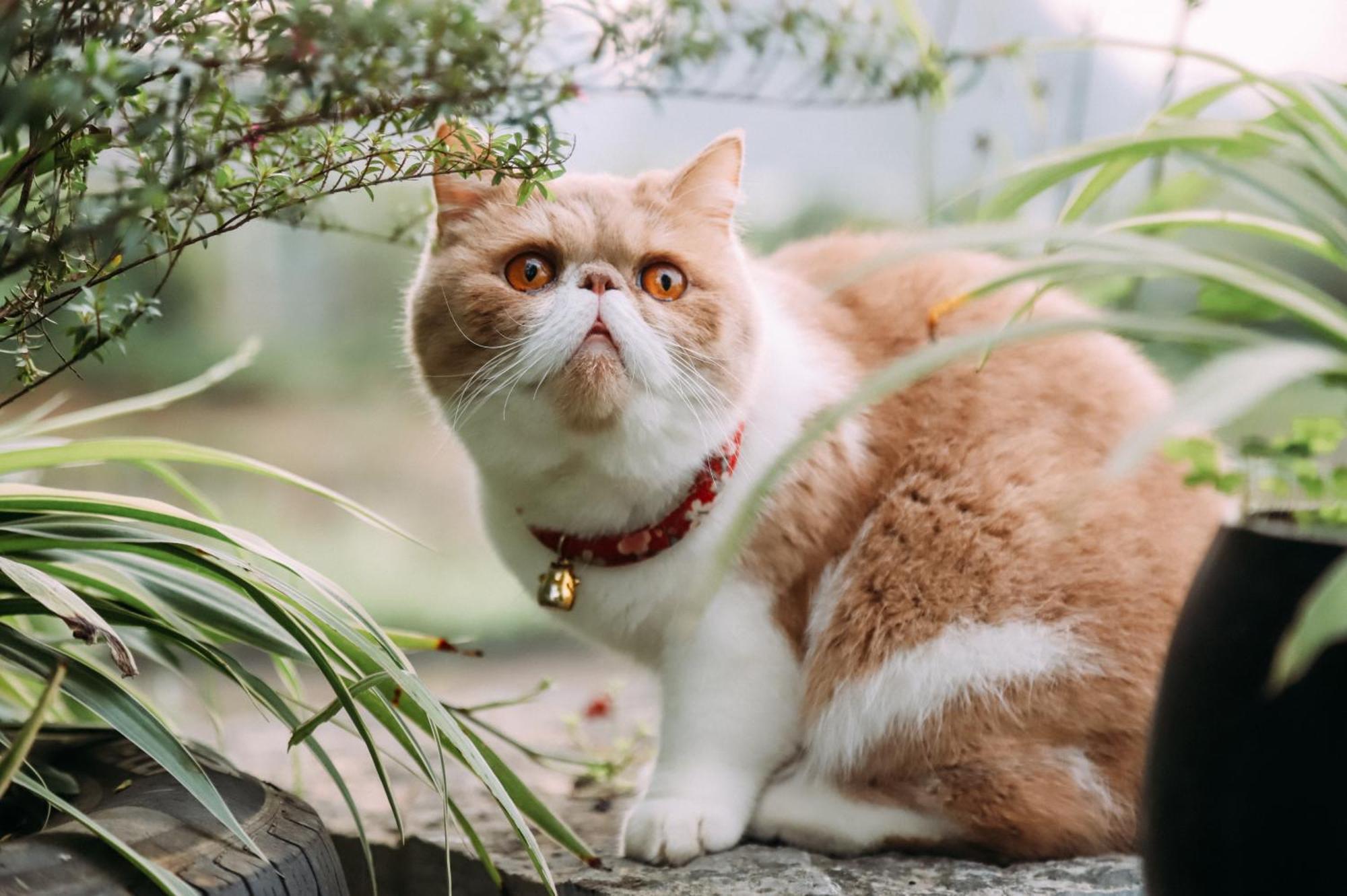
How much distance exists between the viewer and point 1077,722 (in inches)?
43.9

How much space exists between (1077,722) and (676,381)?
0.54 metres

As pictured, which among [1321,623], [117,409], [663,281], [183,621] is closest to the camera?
[1321,623]

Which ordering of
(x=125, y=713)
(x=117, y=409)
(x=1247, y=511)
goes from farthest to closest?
(x=117, y=409) < (x=125, y=713) < (x=1247, y=511)

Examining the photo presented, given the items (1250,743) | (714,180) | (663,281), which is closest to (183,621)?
(663,281)

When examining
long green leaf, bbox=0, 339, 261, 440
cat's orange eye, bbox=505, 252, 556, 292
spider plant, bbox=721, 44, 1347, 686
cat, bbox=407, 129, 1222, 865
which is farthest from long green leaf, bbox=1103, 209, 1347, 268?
long green leaf, bbox=0, 339, 261, 440

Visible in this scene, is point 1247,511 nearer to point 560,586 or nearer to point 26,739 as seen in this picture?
point 560,586

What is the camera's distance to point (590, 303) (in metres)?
1.09

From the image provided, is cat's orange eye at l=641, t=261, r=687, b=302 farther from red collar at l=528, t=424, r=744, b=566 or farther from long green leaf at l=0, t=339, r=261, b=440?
long green leaf at l=0, t=339, r=261, b=440

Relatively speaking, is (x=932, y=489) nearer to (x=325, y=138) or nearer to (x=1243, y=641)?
(x=1243, y=641)

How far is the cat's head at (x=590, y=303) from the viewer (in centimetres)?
108

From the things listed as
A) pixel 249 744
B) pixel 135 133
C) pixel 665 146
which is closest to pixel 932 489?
pixel 135 133

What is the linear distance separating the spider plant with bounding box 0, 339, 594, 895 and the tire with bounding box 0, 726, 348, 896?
0.08 feet

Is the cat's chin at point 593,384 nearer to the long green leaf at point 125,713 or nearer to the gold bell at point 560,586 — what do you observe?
the gold bell at point 560,586

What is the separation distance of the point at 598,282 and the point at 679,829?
0.58 m
